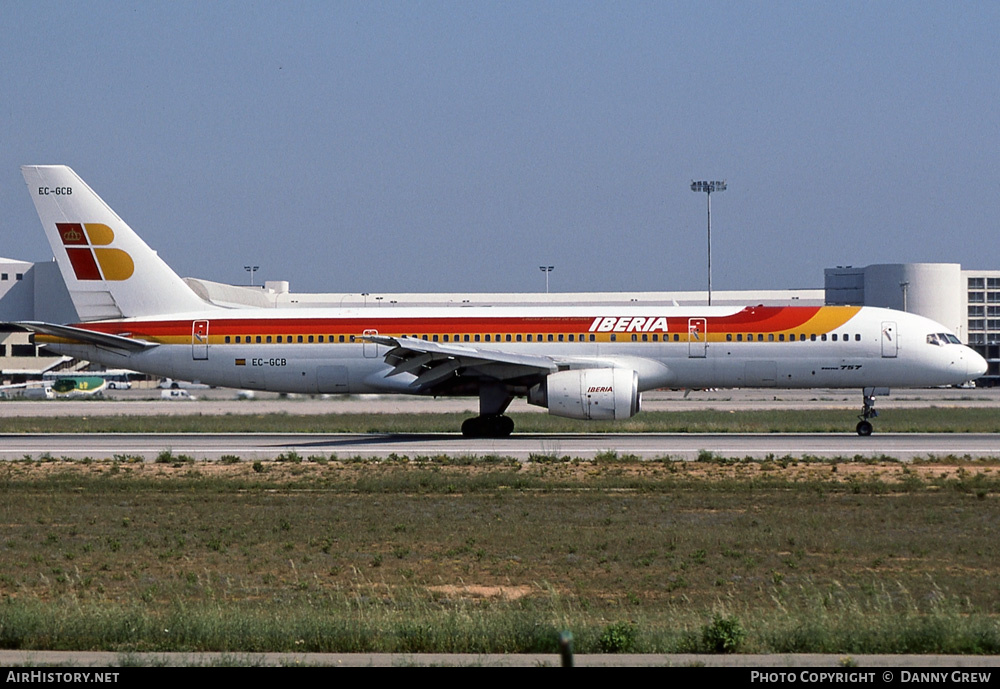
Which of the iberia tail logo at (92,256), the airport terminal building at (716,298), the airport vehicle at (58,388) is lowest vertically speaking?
the airport vehicle at (58,388)

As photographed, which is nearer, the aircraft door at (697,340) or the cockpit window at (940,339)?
the aircraft door at (697,340)

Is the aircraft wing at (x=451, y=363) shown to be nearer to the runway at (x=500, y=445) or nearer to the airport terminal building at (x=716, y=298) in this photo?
the runway at (x=500, y=445)

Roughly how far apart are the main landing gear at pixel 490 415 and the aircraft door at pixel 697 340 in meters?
5.99

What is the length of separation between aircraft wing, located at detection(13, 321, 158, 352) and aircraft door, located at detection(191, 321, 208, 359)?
1.27 metres

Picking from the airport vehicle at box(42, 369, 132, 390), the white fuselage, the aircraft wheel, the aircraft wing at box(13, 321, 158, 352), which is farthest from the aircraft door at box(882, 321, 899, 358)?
the airport vehicle at box(42, 369, 132, 390)

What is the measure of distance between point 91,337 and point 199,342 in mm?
3377

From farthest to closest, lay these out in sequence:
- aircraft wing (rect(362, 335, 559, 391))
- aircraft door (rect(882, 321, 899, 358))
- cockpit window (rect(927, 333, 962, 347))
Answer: cockpit window (rect(927, 333, 962, 347))
aircraft door (rect(882, 321, 899, 358))
aircraft wing (rect(362, 335, 559, 391))

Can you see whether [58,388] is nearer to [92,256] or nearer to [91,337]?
[92,256]

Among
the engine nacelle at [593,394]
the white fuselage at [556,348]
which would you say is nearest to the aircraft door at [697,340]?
the white fuselage at [556,348]

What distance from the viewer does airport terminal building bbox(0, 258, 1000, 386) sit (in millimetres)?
99438

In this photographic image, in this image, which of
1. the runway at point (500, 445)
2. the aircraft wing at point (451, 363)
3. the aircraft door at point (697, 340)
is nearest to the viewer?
the runway at point (500, 445)

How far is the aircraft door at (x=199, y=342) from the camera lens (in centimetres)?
3591

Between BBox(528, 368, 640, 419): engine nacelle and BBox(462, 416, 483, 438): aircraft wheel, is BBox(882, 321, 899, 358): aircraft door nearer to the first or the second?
BBox(528, 368, 640, 419): engine nacelle

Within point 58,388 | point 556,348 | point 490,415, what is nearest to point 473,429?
point 490,415
